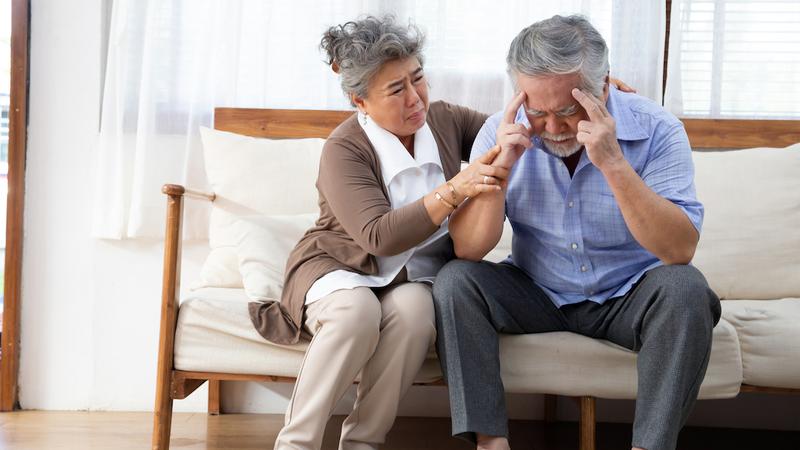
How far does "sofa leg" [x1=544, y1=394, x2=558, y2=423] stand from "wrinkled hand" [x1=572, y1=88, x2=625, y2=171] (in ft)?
3.79

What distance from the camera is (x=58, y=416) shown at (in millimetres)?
2584

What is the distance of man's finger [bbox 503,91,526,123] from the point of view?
1584 millimetres

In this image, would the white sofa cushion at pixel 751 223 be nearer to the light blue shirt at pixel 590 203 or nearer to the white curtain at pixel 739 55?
the white curtain at pixel 739 55

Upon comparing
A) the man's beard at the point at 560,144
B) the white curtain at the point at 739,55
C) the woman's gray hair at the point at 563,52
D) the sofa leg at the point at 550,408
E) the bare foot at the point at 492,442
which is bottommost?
the sofa leg at the point at 550,408

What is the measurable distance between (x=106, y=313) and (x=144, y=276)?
177 mm

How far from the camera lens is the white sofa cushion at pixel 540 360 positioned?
5.73 ft

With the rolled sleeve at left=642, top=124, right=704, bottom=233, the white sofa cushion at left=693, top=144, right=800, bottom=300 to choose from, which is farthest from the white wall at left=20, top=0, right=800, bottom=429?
the rolled sleeve at left=642, top=124, right=704, bottom=233

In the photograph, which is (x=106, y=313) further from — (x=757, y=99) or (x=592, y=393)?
(x=757, y=99)

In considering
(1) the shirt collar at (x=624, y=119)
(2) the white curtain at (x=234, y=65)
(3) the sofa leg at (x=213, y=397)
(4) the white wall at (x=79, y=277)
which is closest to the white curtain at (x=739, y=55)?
(2) the white curtain at (x=234, y=65)

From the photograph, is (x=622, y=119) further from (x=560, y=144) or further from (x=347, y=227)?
(x=347, y=227)

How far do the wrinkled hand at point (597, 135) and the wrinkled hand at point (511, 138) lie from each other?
0.39ft

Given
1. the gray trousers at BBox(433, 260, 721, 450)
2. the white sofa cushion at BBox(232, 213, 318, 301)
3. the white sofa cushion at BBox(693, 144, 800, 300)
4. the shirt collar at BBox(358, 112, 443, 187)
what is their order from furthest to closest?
1. the white sofa cushion at BBox(693, 144, 800, 300)
2. the white sofa cushion at BBox(232, 213, 318, 301)
3. the shirt collar at BBox(358, 112, 443, 187)
4. the gray trousers at BBox(433, 260, 721, 450)

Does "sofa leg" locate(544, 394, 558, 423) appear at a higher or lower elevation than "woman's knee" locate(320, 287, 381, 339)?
lower

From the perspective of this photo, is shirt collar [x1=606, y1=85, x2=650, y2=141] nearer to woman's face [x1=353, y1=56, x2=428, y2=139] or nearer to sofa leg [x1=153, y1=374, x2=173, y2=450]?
woman's face [x1=353, y1=56, x2=428, y2=139]
